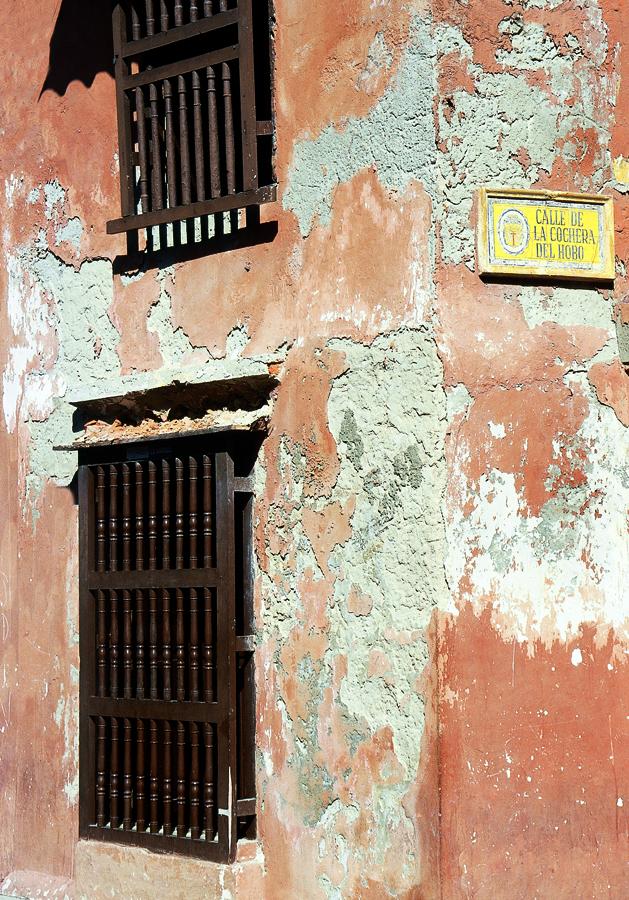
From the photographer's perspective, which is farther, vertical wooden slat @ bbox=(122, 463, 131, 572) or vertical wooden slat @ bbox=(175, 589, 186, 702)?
vertical wooden slat @ bbox=(122, 463, 131, 572)

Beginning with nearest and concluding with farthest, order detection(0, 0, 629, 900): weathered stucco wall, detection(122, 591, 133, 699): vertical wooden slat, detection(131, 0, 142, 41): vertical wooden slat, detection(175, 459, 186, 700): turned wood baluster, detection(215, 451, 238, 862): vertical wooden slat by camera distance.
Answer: detection(0, 0, 629, 900): weathered stucco wall → detection(215, 451, 238, 862): vertical wooden slat → detection(175, 459, 186, 700): turned wood baluster → detection(122, 591, 133, 699): vertical wooden slat → detection(131, 0, 142, 41): vertical wooden slat

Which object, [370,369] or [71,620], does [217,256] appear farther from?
[71,620]

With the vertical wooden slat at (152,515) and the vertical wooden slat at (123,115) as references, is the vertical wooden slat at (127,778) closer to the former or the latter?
the vertical wooden slat at (152,515)

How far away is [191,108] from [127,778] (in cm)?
293

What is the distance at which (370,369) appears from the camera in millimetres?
5504

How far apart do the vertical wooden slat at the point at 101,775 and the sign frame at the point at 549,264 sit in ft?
8.65

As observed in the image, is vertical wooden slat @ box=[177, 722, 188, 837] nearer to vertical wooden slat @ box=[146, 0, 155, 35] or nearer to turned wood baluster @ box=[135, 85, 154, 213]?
turned wood baluster @ box=[135, 85, 154, 213]

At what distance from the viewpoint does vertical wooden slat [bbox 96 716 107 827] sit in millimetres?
6168

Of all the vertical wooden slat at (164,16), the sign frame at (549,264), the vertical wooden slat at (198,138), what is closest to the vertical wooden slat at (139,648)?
the vertical wooden slat at (198,138)

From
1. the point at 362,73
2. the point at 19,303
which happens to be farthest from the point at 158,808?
the point at 362,73

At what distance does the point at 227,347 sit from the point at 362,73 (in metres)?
1.27

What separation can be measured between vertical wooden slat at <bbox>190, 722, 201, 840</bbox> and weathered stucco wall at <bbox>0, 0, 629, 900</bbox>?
179mm

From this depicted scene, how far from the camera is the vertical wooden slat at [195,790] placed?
5.81m

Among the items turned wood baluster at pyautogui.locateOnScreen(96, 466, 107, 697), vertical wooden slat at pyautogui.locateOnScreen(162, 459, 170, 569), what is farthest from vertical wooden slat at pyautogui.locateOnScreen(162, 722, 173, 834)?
vertical wooden slat at pyautogui.locateOnScreen(162, 459, 170, 569)
